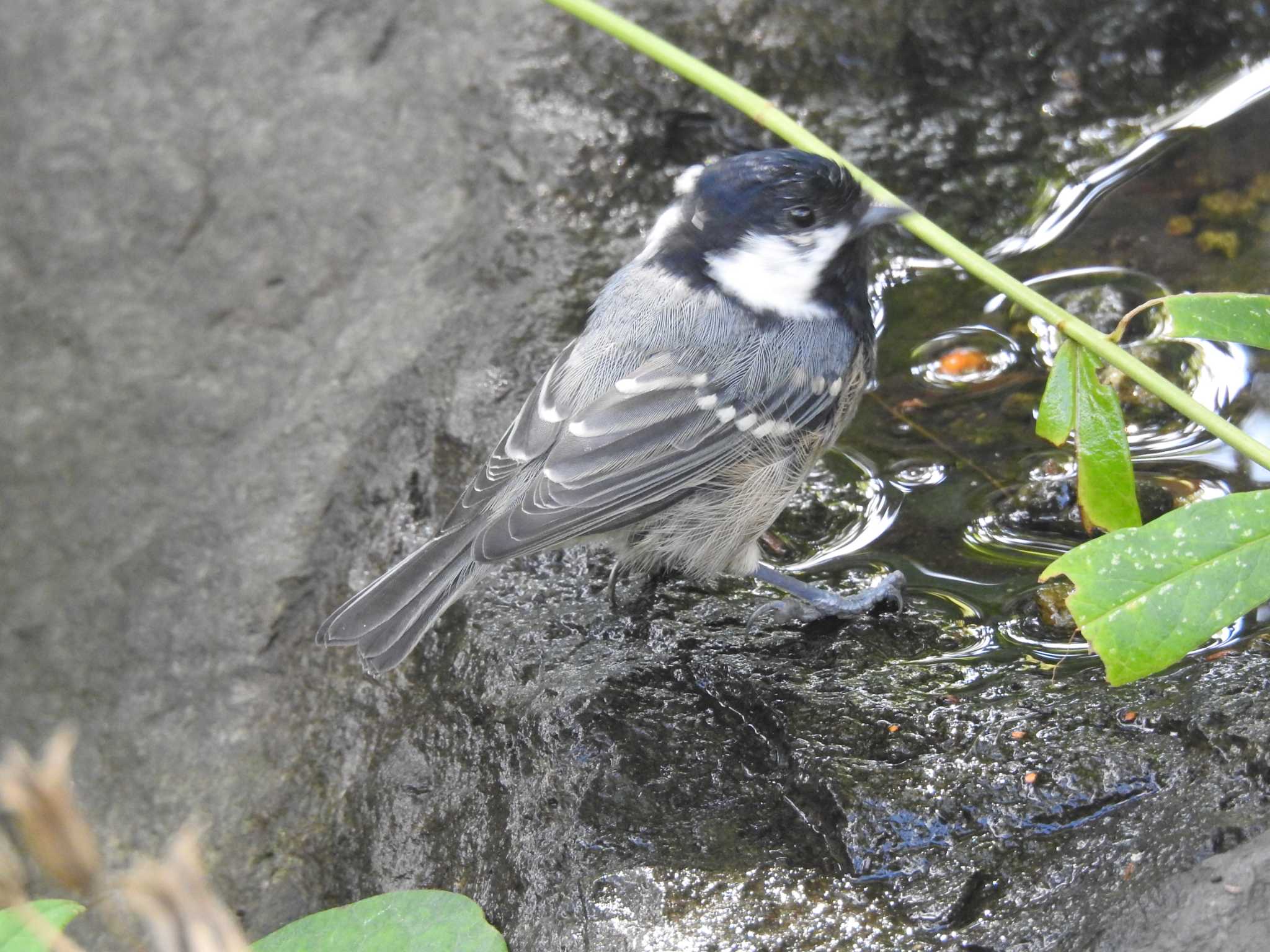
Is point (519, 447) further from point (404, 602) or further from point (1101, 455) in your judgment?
point (1101, 455)

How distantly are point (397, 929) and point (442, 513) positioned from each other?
140cm

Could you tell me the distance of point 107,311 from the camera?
3822mm

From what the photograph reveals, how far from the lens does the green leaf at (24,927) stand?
150 centimetres

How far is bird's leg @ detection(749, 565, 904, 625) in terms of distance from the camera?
9.15ft

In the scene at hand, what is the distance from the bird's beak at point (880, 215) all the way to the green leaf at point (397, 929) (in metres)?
1.83

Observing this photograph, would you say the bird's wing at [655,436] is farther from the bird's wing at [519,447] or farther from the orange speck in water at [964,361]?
the orange speck in water at [964,361]

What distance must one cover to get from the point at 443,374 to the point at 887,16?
195cm

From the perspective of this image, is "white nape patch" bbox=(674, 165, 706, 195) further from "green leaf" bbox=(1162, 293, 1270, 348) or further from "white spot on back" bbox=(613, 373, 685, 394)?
"green leaf" bbox=(1162, 293, 1270, 348)

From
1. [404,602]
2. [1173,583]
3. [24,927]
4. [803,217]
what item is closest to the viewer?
[24,927]

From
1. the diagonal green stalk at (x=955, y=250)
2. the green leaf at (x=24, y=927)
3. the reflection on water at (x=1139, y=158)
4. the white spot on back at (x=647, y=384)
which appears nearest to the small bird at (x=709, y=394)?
the white spot on back at (x=647, y=384)

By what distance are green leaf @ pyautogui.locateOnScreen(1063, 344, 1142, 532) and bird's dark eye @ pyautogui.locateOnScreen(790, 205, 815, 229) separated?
0.77 m

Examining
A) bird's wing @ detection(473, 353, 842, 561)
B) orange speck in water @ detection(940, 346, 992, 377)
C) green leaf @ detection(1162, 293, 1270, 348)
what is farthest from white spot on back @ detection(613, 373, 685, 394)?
green leaf @ detection(1162, 293, 1270, 348)

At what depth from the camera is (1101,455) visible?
90.9 inches

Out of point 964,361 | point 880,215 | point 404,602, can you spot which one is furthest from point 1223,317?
point 404,602
